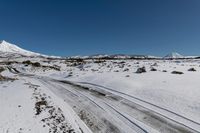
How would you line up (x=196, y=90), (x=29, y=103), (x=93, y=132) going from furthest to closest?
(x=196, y=90)
(x=29, y=103)
(x=93, y=132)

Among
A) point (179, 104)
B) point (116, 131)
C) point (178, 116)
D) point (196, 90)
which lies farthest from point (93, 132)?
point (196, 90)

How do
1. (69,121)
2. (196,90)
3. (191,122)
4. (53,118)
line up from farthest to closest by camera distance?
(196,90) < (53,118) < (69,121) < (191,122)

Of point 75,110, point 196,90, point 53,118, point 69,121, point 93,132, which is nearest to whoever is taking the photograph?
point 93,132

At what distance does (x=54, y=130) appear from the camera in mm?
7262

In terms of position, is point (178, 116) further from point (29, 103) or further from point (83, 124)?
point (29, 103)

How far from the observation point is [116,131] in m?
6.90

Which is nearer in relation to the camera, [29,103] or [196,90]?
[29,103]

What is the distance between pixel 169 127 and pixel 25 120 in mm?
7033

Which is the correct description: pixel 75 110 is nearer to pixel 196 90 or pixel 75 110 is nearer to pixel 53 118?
pixel 53 118

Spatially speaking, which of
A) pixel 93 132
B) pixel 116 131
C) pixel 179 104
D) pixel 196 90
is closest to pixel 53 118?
pixel 93 132

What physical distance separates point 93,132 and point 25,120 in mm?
3921

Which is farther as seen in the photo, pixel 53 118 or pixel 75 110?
pixel 75 110

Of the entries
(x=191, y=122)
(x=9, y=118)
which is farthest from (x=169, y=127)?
(x=9, y=118)

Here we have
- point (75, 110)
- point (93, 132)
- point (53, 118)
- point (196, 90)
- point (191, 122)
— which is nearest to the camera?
point (93, 132)
